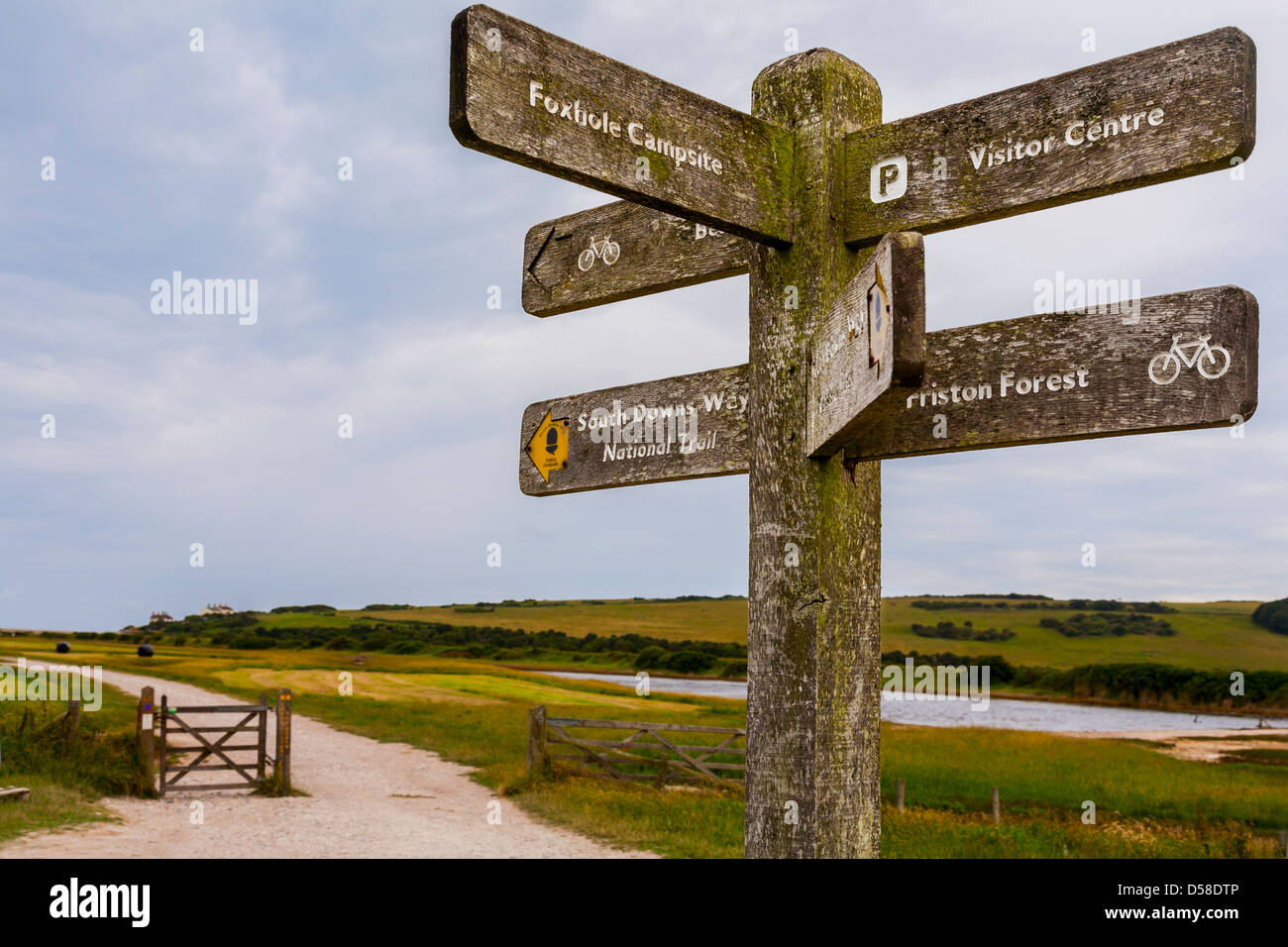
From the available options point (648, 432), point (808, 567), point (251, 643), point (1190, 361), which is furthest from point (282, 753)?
point (251, 643)

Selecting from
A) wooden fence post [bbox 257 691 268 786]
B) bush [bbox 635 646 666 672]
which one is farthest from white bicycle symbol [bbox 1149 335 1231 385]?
bush [bbox 635 646 666 672]

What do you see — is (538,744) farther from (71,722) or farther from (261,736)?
(71,722)

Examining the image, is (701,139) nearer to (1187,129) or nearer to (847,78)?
(847,78)

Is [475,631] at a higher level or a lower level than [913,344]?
lower

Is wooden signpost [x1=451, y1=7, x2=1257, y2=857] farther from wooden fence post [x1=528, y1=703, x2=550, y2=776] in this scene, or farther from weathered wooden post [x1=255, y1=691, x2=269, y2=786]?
wooden fence post [x1=528, y1=703, x2=550, y2=776]

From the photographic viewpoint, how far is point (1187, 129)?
9.16 feet

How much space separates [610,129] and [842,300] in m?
0.84

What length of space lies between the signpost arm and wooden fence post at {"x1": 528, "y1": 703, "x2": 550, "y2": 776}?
60.3ft

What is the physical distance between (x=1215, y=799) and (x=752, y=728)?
27.2 meters

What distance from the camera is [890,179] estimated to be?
327 cm

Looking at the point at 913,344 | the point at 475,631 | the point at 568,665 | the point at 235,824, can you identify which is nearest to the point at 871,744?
the point at 913,344

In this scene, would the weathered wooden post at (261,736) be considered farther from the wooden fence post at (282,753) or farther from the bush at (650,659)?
the bush at (650,659)

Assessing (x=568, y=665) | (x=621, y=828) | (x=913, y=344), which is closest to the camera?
(x=913, y=344)

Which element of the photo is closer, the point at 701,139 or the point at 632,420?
the point at 701,139
